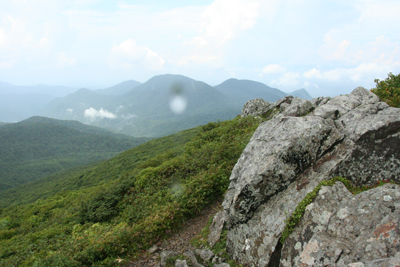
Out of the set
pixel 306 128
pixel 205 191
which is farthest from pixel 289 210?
pixel 205 191

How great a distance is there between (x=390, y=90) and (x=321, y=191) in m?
8.29

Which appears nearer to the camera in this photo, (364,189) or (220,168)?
(364,189)

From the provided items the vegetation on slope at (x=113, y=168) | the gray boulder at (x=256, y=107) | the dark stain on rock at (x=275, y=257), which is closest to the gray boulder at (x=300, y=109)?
the dark stain on rock at (x=275, y=257)

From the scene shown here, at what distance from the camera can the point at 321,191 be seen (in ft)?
22.7

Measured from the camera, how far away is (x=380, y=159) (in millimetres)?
7254

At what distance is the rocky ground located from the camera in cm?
899

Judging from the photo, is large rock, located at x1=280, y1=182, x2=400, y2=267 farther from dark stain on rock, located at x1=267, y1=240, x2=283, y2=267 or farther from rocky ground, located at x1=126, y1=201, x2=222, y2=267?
rocky ground, located at x1=126, y1=201, x2=222, y2=267

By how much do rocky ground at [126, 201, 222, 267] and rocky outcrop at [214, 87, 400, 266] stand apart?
2.43 metres

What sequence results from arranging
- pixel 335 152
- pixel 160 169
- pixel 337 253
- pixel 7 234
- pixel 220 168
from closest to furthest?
pixel 337 253 → pixel 335 152 → pixel 220 168 → pixel 160 169 → pixel 7 234

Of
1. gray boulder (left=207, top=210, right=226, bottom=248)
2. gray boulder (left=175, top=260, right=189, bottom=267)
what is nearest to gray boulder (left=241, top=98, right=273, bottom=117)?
gray boulder (left=207, top=210, right=226, bottom=248)

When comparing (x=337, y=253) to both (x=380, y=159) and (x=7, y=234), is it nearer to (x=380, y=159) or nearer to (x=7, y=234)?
(x=380, y=159)

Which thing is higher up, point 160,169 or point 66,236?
point 160,169

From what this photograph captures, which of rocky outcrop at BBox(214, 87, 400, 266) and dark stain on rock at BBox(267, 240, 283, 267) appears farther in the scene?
dark stain on rock at BBox(267, 240, 283, 267)

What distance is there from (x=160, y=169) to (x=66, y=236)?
6.99 metres
